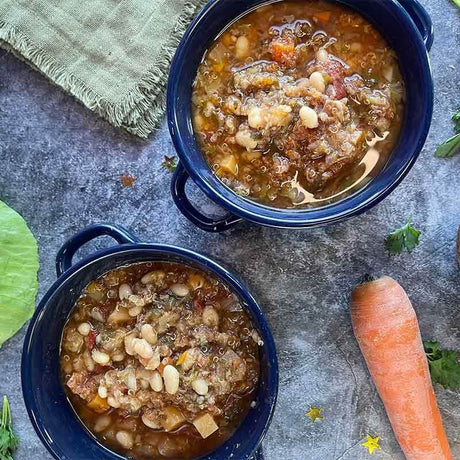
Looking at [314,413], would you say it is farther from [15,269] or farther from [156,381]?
[15,269]

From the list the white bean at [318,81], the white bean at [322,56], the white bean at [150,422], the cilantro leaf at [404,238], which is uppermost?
the white bean at [322,56]

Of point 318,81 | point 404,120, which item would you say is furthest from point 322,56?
point 404,120

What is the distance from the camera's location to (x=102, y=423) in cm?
244

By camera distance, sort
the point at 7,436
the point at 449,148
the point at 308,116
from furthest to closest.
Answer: the point at 7,436
the point at 449,148
the point at 308,116

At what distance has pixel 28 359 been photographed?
2.31 m

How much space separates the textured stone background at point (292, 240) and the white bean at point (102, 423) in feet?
1.26

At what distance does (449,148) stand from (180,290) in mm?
1085

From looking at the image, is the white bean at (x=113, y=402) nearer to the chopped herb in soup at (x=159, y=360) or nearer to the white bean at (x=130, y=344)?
the chopped herb in soup at (x=159, y=360)

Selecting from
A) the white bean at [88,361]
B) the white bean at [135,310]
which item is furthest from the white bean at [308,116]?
the white bean at [88,361]

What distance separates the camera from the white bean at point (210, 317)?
2309mm

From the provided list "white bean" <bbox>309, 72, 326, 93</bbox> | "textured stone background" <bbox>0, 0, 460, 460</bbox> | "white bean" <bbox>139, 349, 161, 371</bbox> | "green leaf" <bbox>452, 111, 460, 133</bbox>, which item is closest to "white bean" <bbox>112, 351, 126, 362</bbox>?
"white bean" <bbox>139, 349, 161, 371</bbox>

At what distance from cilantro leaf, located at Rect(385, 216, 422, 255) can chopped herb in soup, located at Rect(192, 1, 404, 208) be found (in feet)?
1.05

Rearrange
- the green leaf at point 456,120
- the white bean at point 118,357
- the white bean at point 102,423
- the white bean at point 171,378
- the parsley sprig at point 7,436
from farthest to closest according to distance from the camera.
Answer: the parsley sprig at point 7,436
the green leaf at point 456,120
the white bean at point 102,423
the white bean at point 118,357
the white bean at point 171,378

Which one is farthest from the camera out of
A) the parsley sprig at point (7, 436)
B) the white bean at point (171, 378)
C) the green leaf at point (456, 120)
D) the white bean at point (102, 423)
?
the parsley sprig at point (7, 436)
